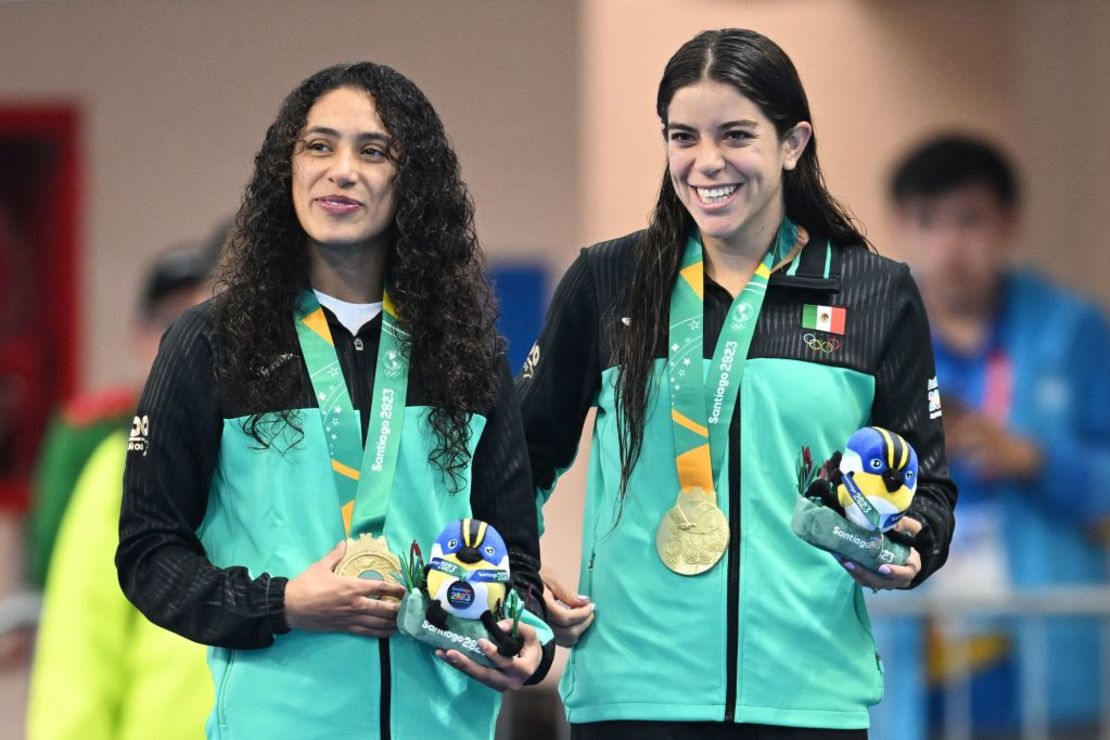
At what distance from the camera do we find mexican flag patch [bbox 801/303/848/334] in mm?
3277

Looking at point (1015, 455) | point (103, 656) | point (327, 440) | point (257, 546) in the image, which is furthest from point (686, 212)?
point (1015, 455)

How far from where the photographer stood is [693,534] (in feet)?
10.5

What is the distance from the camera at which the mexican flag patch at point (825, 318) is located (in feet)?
10.8

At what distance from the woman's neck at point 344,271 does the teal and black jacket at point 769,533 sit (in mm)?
471

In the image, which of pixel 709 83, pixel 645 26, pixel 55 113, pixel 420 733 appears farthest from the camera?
pixel 55 113

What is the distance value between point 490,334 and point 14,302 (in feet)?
23.9

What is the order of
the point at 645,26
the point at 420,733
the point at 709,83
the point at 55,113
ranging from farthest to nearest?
the point at 55,113 → the point at 645,26 → the point at 709,83 → the point at 420,733

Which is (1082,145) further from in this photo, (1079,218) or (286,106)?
(286,106)

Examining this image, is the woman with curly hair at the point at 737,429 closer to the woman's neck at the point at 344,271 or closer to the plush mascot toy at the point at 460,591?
the plush mascot toy at the point at 460,591

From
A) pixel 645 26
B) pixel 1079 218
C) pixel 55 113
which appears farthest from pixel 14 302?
pixel 1079 218

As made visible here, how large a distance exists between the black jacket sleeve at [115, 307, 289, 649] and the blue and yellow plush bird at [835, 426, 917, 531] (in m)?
0.87

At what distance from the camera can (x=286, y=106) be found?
10.3 feet

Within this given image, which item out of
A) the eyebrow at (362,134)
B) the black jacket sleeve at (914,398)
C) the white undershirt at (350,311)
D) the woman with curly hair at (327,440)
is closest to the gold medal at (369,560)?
the woman with curly hair at (327,440)

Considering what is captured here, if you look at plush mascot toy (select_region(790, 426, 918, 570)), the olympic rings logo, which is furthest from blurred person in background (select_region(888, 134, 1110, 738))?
plush mascot toy (select_region(790, 426, 918, 570))
